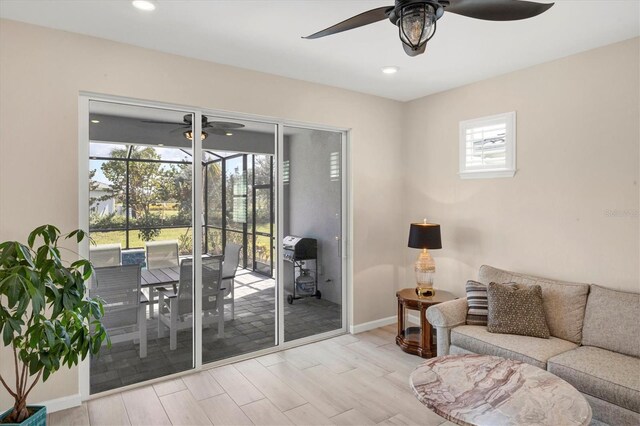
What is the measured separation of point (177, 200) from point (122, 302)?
0.95m

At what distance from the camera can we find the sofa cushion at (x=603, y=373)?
228cm

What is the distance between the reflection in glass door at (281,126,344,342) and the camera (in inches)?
159

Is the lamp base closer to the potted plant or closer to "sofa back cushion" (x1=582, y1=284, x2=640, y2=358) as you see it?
"sofa back cushion" (x1=582, y1=284, x2=640, y2=358)

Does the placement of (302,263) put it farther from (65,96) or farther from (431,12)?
(431,12)

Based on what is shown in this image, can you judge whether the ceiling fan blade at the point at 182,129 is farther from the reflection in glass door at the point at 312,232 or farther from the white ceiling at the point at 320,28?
the reflection in glass door at the point at 312,232

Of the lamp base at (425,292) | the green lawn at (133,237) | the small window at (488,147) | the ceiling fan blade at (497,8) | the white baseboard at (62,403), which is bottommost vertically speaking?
the white baseboard at (62,403)

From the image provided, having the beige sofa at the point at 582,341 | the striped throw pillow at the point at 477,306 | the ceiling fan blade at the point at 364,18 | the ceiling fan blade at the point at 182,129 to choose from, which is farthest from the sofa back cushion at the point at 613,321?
the ceiling fan blade at the point at 182,129

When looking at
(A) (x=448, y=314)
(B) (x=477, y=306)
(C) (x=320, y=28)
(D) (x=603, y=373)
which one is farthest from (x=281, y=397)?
(C) (x=320, y=28)

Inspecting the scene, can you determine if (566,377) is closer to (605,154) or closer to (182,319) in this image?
(605,154)

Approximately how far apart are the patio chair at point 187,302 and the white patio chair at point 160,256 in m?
0.06

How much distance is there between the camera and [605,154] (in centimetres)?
310

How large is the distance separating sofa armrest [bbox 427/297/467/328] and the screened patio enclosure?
1625 millimetres

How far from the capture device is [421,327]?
380 centimetres

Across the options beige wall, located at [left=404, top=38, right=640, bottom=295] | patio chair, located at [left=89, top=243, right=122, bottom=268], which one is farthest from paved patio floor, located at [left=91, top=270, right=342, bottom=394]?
beige wall, located at [left=404, top=38, right=640, bottom=295]
